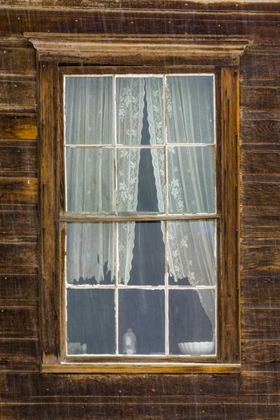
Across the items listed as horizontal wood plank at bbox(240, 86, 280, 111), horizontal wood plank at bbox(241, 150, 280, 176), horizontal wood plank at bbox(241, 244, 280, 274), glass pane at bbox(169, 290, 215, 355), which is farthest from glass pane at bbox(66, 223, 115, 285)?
horizontal wood plank at bbox(240, 86, 280, 111)

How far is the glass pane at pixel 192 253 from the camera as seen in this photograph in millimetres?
5332

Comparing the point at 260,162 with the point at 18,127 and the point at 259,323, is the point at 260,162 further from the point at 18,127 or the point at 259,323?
the point at 18,127

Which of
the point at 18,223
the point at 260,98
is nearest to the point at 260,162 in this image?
the point at 260,98

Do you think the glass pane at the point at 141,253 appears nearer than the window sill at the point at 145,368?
No

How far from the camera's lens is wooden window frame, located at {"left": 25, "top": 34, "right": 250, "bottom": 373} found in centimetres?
526

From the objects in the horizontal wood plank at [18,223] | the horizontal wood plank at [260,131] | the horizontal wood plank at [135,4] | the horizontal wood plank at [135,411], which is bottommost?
the horizontal wood plank at [135,411]

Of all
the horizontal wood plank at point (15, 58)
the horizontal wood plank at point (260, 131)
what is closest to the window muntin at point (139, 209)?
the horizontal wood plank at point (260, 131)

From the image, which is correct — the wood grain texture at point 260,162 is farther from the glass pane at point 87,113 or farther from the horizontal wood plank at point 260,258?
the glass pane at point 87,113

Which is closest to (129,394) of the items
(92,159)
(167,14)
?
(92,159)

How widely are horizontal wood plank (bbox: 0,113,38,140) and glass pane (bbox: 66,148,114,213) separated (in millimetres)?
288

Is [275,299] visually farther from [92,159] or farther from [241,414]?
[92,159]

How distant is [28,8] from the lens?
17.4ft

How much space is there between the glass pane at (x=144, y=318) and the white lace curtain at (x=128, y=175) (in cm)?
16

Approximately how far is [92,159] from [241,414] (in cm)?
204
